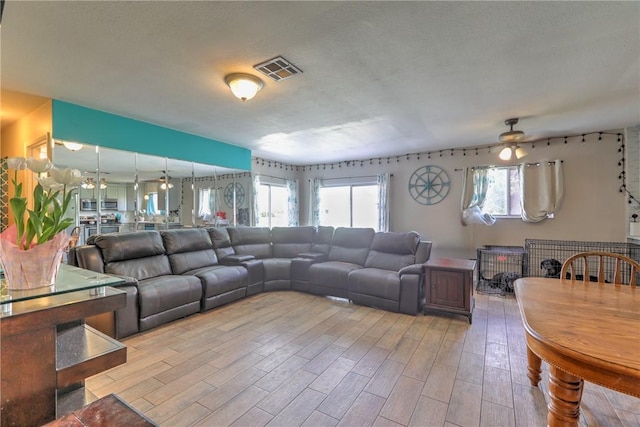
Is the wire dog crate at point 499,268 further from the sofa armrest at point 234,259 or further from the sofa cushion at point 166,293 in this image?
the sofa cushion at point 166,293

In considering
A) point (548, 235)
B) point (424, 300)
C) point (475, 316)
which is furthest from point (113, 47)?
point (548, 235)

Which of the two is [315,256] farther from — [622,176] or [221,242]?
[622,176]

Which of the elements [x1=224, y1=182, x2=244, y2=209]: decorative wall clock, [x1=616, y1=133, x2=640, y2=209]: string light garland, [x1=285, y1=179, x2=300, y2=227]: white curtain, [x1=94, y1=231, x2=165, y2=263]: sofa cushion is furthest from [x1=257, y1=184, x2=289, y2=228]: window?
[x1=616, y1=133, x2=640, y2=209]: string light garland

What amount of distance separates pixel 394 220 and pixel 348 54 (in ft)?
15.0

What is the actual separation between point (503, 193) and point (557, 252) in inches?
50.5

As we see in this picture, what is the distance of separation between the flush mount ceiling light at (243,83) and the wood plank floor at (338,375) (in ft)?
7.89

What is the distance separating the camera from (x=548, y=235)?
4840mm

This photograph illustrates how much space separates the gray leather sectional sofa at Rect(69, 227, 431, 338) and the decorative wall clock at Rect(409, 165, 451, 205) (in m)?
1.88

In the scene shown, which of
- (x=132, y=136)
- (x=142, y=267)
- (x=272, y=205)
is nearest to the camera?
(x=142, y=267)

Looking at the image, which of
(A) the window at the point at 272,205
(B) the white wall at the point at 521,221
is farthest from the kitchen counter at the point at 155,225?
(B) the white wall at the point at 521,221

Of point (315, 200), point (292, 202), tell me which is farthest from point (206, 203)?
point (315, 200)

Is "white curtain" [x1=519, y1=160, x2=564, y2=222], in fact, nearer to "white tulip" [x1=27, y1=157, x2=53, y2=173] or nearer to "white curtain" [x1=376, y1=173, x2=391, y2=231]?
"white curtain" [x1=376, y1=173, x2=391, y2=231]

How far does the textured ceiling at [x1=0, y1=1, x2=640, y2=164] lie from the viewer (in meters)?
1.76

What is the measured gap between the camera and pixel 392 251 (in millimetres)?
4363
